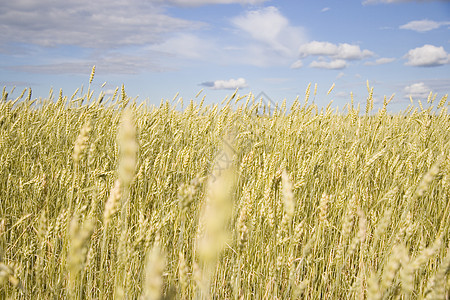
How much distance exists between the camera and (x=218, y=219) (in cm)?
45

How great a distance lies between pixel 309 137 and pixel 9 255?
212 centimetres

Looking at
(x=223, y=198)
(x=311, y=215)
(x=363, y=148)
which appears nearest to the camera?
(x=223, y=198)

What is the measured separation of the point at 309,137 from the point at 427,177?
2023mm

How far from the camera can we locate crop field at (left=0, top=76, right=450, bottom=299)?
28.5 inches

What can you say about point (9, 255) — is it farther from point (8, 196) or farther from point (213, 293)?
point (213, 293)

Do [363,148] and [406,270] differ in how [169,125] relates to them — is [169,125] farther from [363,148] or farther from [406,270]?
[406,270]

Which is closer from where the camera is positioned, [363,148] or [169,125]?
[363,148]

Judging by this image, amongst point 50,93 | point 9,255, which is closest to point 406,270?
point 9,255

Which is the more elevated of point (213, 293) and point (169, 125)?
point (169, 125)

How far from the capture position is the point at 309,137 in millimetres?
2830

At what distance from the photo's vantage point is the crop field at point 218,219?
2.38 feet

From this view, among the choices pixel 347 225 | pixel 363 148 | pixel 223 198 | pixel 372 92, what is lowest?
pixel 347 225

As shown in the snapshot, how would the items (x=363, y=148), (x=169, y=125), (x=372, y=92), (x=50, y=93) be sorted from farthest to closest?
(x=50, y=93), (x=169, y=125), (x=372, y=92), (x=363, y=148)

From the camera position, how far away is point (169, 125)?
308cm
